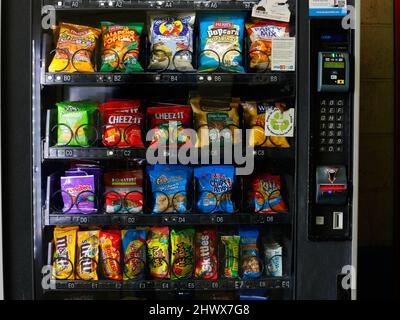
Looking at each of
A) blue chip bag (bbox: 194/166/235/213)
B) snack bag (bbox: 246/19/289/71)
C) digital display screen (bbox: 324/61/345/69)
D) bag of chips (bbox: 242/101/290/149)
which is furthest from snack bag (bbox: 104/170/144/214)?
digital display screen (bbox: 324/61/345/69)

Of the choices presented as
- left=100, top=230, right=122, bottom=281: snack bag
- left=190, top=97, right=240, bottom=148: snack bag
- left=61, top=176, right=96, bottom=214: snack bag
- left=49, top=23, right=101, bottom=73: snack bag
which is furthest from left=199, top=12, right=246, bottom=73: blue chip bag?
left=100, top=230, right=122, bottom=281: snack bag

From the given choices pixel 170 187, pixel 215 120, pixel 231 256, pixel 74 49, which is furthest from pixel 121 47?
pixel 231 256

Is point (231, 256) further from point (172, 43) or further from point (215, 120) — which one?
point (172, 43)

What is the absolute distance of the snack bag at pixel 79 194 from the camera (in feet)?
5.71

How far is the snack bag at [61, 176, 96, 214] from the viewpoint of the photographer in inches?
68.5

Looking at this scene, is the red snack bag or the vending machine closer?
the vending machine

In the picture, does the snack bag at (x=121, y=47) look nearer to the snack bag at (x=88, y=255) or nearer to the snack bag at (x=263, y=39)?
the snack bag at (x=263, y=39)

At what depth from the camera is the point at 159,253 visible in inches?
69.7

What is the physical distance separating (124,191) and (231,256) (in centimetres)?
47

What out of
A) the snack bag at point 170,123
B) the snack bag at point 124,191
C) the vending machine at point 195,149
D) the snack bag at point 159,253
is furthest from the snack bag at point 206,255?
the snack bag at point 170,123

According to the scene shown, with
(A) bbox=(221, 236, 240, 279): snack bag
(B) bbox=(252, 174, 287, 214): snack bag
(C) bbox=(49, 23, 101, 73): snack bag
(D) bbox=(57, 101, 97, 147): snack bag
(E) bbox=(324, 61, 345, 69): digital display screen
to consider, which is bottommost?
(A) bbox=(221, 236, 240, 279): snack bag

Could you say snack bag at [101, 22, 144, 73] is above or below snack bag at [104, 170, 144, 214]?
above

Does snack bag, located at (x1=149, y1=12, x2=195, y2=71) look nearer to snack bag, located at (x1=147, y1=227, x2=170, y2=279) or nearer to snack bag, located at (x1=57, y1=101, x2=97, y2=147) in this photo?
snack bag, located at (x1=57, y1=101, x2=97, y2=147)
